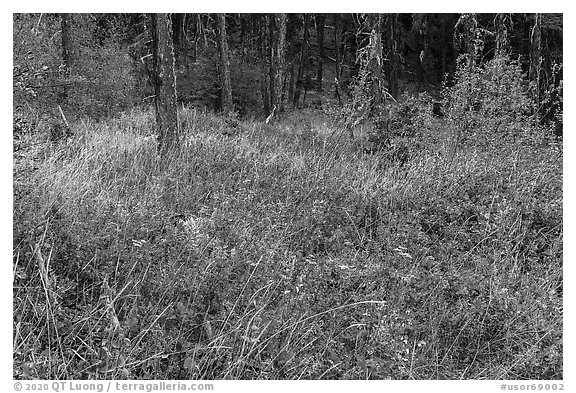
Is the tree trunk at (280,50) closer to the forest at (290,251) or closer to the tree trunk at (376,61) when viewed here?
the tree trunk at (376,61)

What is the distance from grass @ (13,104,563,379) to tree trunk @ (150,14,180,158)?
3.45 feet

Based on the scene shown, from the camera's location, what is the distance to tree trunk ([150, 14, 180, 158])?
22.1ft

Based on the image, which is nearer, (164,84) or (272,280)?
(272,280)

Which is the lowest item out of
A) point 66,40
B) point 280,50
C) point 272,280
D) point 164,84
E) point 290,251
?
point 290,251

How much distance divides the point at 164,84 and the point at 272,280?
15.4ft

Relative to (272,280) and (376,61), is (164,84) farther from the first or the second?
(376,61)

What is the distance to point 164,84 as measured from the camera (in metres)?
6.89

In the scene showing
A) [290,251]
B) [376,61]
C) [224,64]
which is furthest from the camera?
[224,64]

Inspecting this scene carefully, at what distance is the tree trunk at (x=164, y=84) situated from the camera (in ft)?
22.1

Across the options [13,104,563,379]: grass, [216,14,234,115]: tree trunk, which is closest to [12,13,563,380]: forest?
[13,104,563,379]: grass

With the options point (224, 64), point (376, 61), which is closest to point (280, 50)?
point (224, 64)

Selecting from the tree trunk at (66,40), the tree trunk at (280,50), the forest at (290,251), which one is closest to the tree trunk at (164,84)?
the forest at (290,251)

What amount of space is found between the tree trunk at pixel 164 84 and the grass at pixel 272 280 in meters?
1.05

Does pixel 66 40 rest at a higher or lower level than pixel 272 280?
higher
